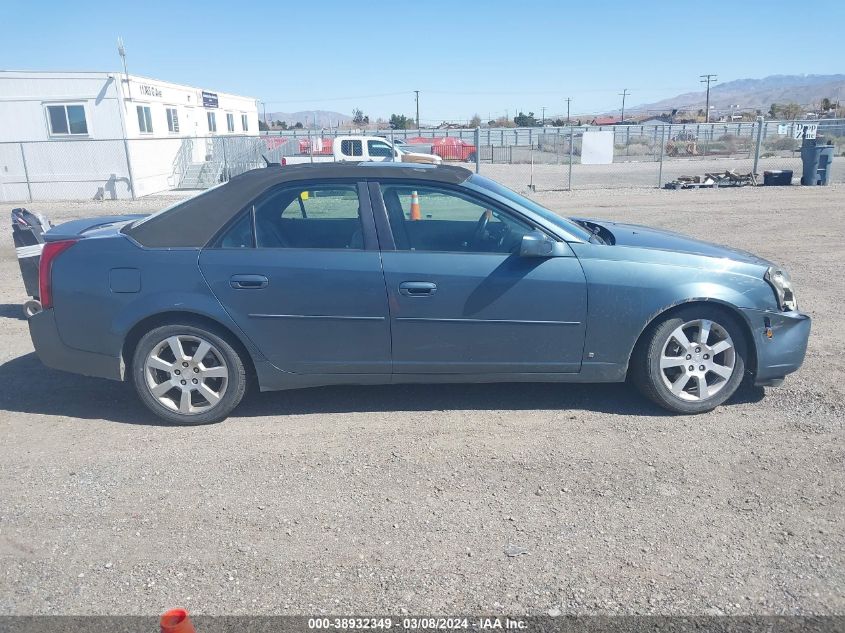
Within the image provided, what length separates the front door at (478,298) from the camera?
4465 mm

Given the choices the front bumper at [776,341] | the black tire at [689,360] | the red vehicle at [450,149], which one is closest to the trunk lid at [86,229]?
the black tire at [689,360]

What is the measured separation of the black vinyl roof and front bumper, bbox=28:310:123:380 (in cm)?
81

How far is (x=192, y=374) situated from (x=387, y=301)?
4.53 feet

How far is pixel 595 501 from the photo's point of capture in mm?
3666

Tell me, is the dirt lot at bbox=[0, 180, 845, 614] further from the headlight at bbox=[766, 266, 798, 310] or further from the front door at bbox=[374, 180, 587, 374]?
the headlight at bbox=[766, 266, 798, 310]

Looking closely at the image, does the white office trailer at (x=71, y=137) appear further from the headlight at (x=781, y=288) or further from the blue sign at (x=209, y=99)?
the headlight at (x=781, y=288)

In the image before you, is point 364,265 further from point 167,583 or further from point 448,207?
point 167,583

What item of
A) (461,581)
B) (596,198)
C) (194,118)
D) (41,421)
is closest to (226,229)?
(41,421)

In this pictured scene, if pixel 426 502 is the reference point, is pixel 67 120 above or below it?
above

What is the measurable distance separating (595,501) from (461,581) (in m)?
0.98

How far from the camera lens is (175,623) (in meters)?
2.30

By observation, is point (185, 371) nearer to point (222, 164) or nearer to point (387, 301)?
point (387, 301)

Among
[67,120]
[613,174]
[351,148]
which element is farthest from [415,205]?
[613,174]

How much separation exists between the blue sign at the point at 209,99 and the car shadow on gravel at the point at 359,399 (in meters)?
29.3
